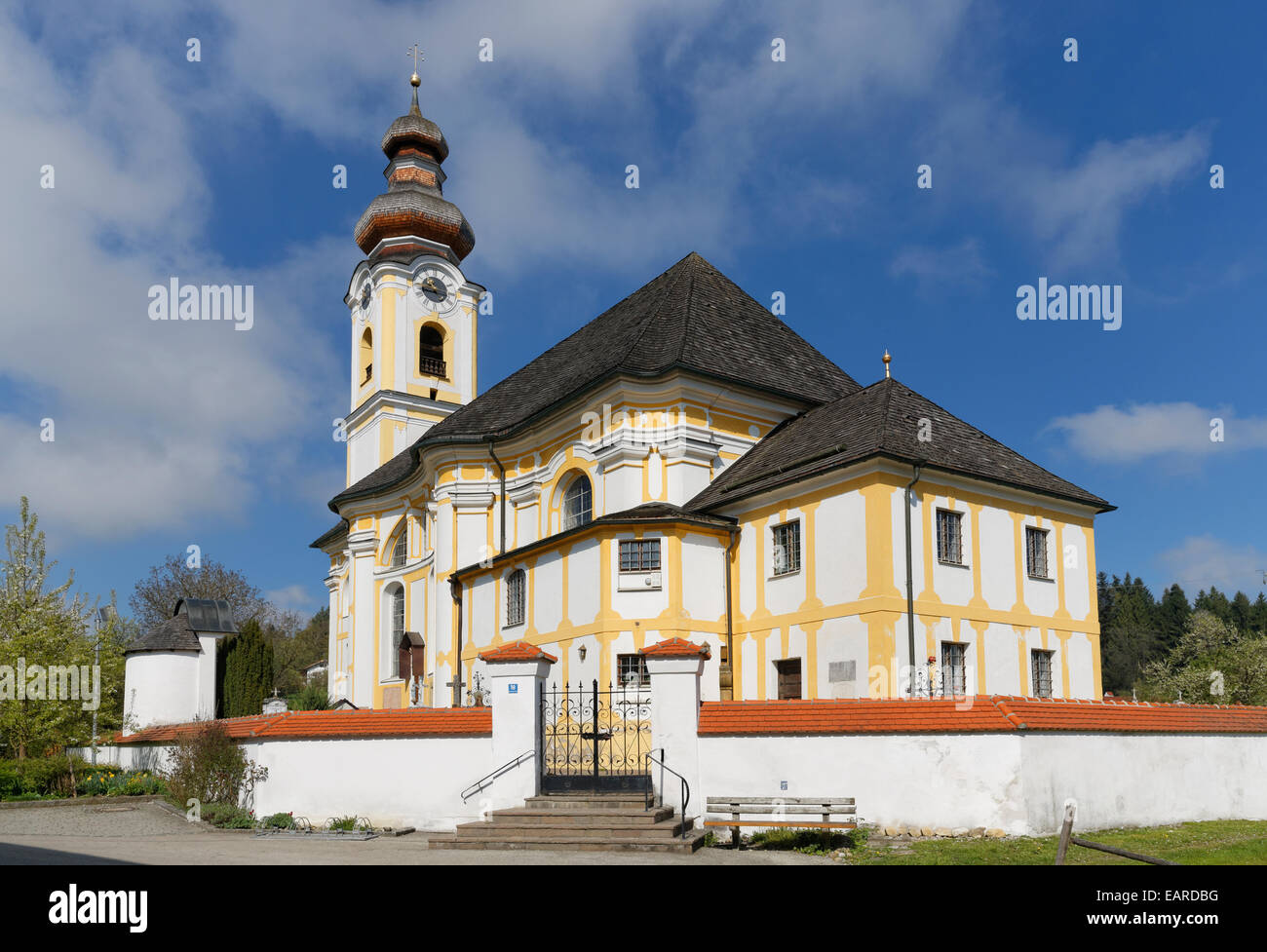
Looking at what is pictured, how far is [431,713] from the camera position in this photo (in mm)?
15820

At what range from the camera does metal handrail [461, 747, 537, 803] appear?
1496 cm

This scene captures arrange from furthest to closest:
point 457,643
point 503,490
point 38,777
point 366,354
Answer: point 366,354, point 503,490, point 457,643, point 38,777

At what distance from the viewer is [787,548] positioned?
2258 cm

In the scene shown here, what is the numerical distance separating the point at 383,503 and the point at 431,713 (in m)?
22.2

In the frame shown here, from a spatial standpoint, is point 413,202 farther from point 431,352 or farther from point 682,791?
point 682,791

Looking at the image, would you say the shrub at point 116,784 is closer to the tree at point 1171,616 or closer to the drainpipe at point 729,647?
the drainpipe at point 729,647

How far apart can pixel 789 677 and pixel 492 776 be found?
338 inches

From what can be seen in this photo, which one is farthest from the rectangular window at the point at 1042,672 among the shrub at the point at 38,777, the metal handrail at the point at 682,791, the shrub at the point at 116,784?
the shrub at the point at 38,777

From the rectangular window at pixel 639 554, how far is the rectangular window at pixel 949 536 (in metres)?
5.75

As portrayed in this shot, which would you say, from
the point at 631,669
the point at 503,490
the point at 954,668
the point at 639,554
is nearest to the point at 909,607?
the point at 954,668

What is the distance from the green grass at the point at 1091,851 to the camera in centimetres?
1141

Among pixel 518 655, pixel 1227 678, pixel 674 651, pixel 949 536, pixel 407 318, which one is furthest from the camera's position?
pixel 1227 678
